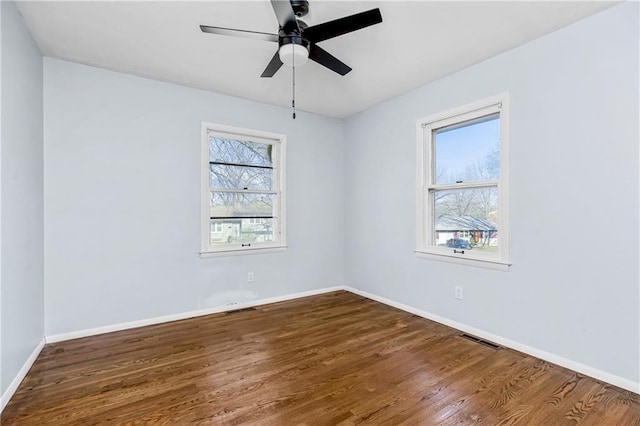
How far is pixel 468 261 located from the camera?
3.16 metres

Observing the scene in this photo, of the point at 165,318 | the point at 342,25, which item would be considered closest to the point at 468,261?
Result: the point at 342,25

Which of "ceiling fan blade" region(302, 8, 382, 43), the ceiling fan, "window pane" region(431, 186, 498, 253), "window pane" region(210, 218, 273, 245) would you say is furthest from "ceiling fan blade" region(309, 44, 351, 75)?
"window pane" region(210, 218, 273, 245)

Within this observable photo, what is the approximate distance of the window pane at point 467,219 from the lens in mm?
3059

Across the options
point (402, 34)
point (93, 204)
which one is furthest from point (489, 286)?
point (93, 204)

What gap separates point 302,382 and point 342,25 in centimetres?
240

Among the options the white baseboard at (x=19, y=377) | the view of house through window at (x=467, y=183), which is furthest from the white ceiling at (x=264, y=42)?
the white baseboard at (x=19, y=377)

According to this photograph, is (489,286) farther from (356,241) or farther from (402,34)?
(402,34)

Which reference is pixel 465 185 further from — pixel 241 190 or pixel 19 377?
pixel 19 377

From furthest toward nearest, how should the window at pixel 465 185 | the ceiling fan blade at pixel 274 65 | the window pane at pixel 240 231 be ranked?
the window pane at pixel 240 231
the window at pixel 465 185
the ceiling fan blade at pixel 274 65

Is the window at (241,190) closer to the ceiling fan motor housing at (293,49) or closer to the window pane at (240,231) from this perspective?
the window pane at (240,231)

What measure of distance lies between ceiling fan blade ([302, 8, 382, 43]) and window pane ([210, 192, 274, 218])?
230 cm

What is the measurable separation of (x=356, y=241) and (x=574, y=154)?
275 cm

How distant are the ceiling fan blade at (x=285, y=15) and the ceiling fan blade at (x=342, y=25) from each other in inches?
3.8

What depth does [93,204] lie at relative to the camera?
122 inches
